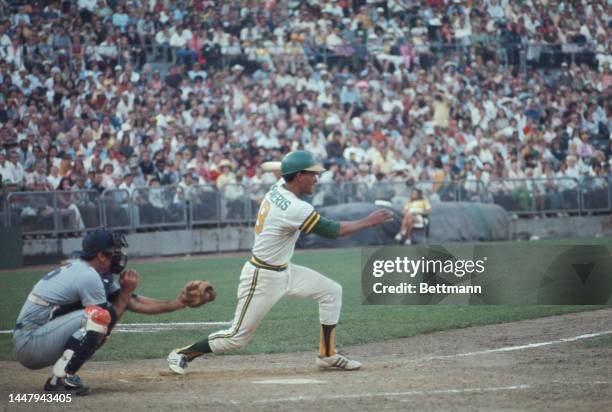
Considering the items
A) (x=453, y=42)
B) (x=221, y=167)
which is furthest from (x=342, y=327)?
(x=453, y=42)

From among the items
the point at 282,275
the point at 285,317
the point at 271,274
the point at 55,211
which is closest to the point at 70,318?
the point at 271,274

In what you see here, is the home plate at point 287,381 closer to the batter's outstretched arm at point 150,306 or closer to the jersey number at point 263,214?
the batter's outstretched arm at point 150,306

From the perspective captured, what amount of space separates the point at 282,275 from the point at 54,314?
200cm

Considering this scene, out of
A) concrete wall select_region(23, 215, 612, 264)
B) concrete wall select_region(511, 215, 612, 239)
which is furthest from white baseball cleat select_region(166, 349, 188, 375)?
concrete wall select_region(511, 215, 612, 239)

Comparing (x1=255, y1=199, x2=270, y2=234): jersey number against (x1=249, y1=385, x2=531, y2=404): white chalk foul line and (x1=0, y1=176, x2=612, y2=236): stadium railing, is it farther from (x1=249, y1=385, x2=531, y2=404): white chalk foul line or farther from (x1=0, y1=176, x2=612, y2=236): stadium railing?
(x1=0, y1=176, x2=612, y2=236): stadium railing

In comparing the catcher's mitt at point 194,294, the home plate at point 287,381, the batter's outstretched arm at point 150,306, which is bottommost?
the home plate at point 287,381

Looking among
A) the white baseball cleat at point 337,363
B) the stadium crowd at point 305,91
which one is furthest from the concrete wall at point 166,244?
the white baseball cleat at point 337,363

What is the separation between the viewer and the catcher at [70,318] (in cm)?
777

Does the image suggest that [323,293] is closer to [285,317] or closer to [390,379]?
[390,379]

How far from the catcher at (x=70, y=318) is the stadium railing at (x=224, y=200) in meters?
12.5

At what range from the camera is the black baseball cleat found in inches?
307

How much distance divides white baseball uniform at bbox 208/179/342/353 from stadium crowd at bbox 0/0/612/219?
12.6m

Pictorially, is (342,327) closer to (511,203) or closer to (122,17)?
(511,203)

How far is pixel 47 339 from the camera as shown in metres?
7.84
